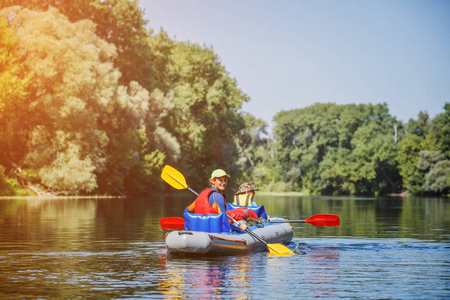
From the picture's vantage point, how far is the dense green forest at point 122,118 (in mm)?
40438

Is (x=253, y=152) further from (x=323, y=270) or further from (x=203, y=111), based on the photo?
(x=323, y=270)

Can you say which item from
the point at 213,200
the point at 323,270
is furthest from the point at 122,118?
Answer: the point at 323,270

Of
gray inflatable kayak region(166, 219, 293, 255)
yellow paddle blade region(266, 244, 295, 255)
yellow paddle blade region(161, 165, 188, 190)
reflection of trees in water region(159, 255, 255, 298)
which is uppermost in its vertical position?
yellow paddle blade region(161, 165, 188, 190)

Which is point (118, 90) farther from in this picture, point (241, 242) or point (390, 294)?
point (390, 294)

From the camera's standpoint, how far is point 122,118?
48656mm

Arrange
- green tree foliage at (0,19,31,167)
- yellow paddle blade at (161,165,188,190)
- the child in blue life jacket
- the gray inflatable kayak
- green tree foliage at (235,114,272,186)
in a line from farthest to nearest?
1. green tree foliage at (235,114,272,186)
2. green tree foliage at (0,19,31,167)
3. the child in blue life jacket
4. yellow paddle blade at (161,165,188,190)
5. the gray inflatable kayak

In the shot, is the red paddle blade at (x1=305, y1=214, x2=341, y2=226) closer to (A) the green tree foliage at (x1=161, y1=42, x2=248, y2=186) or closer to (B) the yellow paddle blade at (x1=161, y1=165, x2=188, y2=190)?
(B) the yellow paddle blade at (x1=161, y1=165, x2=188, y2=190)

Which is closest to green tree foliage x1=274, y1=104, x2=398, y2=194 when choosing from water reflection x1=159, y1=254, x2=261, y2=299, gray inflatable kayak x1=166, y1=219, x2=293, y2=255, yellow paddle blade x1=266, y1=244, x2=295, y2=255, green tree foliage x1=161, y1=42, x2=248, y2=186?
green tree foliage x1=161, y1=42, x2=248, y2=186

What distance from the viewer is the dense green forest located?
4044 cm

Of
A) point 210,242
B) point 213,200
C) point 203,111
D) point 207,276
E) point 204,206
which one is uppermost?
point 203,111

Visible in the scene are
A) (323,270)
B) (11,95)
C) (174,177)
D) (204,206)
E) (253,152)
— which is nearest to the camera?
(323,270)

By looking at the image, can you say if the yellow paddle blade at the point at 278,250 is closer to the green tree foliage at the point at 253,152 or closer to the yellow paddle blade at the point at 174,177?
the yellow paddle blade at the point at 174,177

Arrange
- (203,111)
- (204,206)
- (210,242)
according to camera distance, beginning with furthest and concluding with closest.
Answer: (203,111), (204,206), (210,242)

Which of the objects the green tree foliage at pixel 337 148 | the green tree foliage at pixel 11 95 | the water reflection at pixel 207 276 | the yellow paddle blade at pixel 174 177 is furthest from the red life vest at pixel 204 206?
the green tree foliage at pixel 337 148
